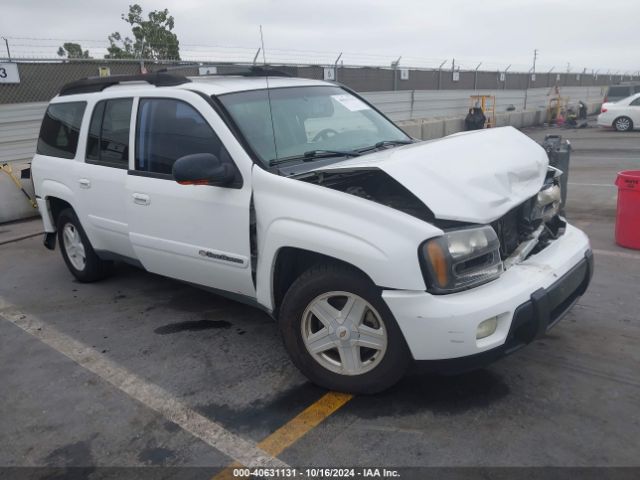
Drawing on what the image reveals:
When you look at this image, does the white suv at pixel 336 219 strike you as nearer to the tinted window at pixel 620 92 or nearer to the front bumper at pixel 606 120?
the front bumper at pixel 606 120

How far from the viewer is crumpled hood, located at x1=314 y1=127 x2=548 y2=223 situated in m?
2.82

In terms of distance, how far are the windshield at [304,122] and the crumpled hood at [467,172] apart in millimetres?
448

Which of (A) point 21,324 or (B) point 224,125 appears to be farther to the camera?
(A) point 21,324

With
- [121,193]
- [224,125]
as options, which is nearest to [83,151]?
[121,193]

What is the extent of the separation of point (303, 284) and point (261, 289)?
16.0 inches

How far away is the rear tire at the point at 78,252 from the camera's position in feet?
16.9

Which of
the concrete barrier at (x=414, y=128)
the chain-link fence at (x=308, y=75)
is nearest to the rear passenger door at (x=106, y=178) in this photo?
the chain-link fence at (x=308, y=75)

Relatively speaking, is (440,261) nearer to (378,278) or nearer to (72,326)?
(378,278)

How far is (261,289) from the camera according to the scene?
339cm

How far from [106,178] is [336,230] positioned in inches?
95.1

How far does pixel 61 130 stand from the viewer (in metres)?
5.17

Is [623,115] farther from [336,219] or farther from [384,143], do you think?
[336,219]

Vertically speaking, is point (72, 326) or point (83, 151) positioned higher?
point (83, 151)

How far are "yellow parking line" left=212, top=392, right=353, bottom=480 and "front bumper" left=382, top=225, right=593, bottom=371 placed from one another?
2.08ft
